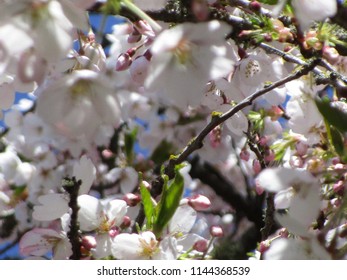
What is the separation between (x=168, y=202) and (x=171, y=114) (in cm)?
131

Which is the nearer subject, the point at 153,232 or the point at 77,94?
the point at 77,94

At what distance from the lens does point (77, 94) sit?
122cm

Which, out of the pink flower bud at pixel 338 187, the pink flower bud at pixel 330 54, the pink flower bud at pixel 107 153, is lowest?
the pink flower bud at pixel 107 153

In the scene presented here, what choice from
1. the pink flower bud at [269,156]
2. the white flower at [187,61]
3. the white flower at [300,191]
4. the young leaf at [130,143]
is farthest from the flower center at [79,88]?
the young leaf at [130,143]

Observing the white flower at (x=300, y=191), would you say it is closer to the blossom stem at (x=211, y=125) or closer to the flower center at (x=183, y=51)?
the flower center at (x=183, y=51)

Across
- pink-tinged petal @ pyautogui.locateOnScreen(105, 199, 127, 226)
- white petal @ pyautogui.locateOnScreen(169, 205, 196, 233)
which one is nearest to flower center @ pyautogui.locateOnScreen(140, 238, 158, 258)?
white petal @ pyautogui.locateOnScreen(169, 205, 196, 233)

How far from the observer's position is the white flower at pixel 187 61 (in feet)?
3.62

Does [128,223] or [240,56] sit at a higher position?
[240,56]

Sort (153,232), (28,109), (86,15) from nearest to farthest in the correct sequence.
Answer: (86,15), (153,232), (28,109)

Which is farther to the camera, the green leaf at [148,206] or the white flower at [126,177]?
the white flower at [126,177]

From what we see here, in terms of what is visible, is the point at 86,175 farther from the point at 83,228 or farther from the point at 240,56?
the point at 240,56

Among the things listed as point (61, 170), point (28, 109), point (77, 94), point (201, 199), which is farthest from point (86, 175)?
point (28, 109)

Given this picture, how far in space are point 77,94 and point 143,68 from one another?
50cm

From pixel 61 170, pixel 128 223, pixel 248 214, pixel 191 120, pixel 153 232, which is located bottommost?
pixel 248 214
